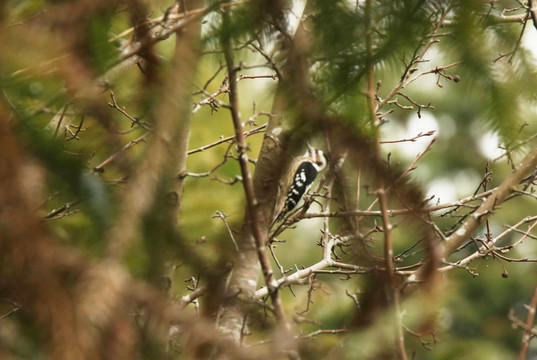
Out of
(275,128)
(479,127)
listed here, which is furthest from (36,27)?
(275,128)

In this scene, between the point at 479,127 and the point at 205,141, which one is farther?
the point at 205,141

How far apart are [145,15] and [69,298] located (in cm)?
45

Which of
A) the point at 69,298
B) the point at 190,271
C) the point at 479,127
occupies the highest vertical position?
the point at 479,127

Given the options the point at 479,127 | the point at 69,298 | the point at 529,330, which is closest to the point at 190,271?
the point at 69,298

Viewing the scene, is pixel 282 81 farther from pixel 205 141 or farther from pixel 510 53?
pixel 205 141

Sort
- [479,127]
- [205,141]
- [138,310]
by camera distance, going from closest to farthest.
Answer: [138,310], [479,127], [205,141]

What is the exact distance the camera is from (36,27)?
80cm

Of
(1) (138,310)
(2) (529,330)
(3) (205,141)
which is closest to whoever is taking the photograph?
(1) (138,310)

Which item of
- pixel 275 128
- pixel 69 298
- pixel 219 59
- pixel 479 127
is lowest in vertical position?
pixel 69 298

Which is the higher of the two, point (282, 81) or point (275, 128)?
point (275, 128)

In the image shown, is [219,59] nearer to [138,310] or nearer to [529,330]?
[138,310]

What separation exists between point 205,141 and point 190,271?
691 cm

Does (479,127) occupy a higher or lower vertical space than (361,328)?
higher

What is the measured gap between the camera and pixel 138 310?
84 cm
